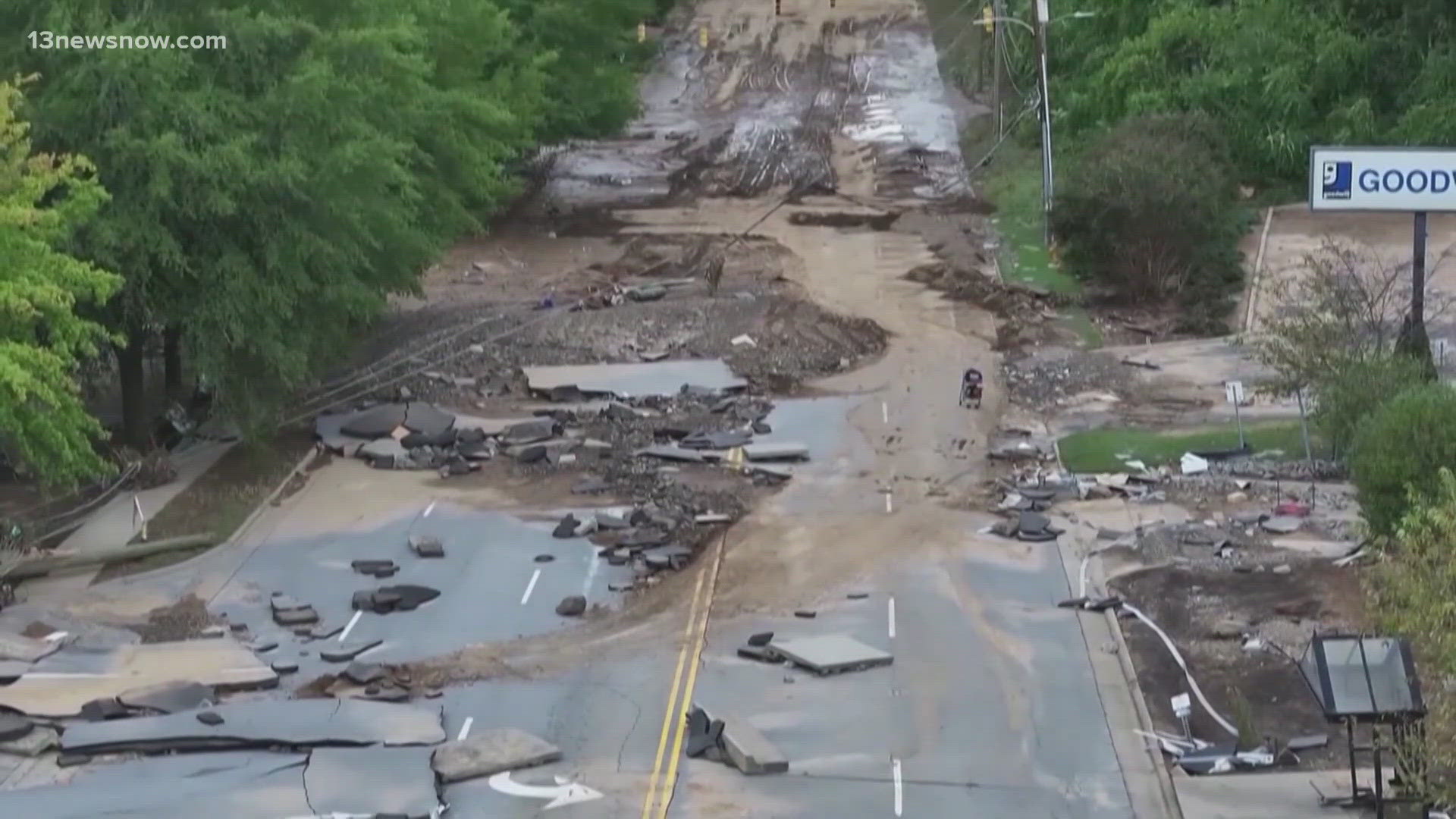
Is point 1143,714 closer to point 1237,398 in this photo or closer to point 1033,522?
point 1033,522

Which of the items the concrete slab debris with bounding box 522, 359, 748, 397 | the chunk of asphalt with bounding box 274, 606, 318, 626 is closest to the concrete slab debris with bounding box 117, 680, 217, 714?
the chunk of asphalt with bounding box 274, 606, 318, 626

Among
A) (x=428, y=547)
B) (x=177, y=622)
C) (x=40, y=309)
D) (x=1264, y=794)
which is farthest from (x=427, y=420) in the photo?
(x=1264, y=794)

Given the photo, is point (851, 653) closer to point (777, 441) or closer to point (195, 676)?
point (195, 676)

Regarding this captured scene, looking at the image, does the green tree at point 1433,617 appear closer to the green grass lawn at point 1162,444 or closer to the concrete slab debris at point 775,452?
the green grass lawn at point 1162,444

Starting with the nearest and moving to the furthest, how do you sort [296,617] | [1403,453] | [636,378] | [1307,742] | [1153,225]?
[1307,742], [1403,453], [296,617], [636,378], [1153,225]

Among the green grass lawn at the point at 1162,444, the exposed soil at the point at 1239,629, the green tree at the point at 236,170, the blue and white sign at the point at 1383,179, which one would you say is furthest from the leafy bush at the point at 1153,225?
the exposed soil at the point at 1239,629

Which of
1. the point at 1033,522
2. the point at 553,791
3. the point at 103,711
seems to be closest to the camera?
the point at 553,791
